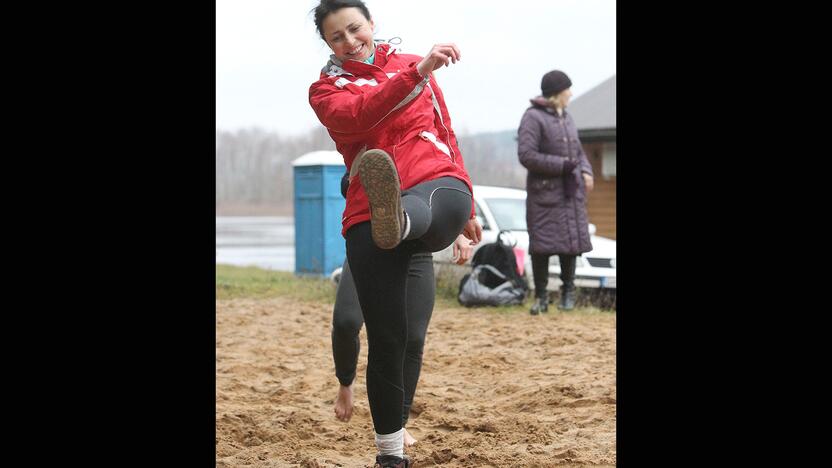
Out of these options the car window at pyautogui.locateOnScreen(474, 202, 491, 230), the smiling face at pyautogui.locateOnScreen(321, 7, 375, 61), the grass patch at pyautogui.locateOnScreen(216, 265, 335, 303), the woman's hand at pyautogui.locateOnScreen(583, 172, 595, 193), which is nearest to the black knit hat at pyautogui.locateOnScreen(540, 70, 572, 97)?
the woman's hand at pyautogui.locateOnScreen(583, 172, 595, 193)

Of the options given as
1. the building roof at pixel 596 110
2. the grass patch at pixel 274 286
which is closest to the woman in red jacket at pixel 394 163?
the grass patch at pixel 274 286

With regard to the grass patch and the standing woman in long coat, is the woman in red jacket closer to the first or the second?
the standing woman in long coat

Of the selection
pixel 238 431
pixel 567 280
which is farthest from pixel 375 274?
pixel 567 280

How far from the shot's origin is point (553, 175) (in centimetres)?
837

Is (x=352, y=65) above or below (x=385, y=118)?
above

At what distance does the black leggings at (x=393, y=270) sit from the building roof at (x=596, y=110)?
14.0 metres

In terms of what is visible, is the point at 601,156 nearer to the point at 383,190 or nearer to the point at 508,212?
the point at 508,212

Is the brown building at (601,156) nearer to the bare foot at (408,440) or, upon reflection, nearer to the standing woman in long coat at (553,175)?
the standing woman in long coat at (553,175)

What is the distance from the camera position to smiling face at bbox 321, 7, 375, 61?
3359 millimetres

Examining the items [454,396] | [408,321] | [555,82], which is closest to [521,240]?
[555,82]

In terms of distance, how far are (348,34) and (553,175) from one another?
5.20 m

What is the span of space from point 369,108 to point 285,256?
16.5m

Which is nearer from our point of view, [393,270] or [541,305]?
[393,270]

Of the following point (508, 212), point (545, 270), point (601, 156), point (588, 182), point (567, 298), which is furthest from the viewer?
point (601, 156)
